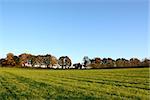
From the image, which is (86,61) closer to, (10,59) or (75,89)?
(10,59)

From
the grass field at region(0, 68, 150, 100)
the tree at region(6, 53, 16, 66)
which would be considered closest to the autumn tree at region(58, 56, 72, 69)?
the tree at region(6, 53, 16, 66)

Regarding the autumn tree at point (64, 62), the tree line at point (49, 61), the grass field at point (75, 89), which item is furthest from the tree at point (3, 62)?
the grass field at point (75, 89)

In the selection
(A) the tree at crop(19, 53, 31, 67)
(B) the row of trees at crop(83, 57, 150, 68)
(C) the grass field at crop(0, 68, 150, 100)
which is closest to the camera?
(C) the grass field at crop(0, 68, 150, 100)

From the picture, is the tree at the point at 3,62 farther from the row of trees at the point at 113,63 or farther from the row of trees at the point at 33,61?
the row of trees at the point at 113,63

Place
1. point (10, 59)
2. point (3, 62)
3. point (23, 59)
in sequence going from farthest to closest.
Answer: point (23, 59) → point (10, 59) → point (3, 62)

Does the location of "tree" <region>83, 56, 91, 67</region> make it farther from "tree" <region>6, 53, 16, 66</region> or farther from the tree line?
"tree" <region>6, 53, 16, 66</region>

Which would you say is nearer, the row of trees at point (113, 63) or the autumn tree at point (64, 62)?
the row of trees at point (113, 63)

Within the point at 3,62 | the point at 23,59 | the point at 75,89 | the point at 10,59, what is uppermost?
the point at 23,59

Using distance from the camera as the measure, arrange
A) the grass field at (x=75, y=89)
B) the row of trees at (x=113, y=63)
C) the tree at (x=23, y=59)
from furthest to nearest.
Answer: the tree at (x=23, y=59)
the row of trees at (x=113, y=63)
the grass field at (x=75, y=89)

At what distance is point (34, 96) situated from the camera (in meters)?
19.2

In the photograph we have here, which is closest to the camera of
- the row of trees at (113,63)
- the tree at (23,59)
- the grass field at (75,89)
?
the grass field at (75,89)

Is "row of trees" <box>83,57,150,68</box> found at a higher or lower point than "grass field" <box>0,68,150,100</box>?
higher

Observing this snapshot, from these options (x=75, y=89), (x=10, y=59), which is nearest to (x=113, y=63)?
(x=10, y=59)

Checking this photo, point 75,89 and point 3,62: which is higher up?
point 3,62
